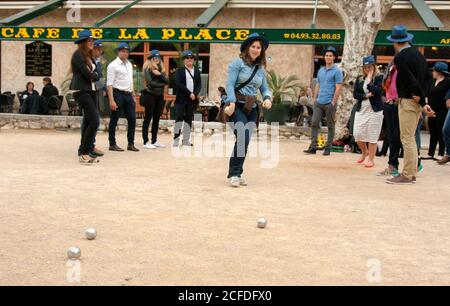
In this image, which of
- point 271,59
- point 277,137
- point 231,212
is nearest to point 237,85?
point 231,212

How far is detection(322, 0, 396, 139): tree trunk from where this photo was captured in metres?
12.9

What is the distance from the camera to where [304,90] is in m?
18.5

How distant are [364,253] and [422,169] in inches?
218

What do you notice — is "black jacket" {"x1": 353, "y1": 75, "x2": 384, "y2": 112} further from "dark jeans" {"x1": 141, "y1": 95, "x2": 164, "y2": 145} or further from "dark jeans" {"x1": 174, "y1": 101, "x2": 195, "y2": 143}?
"dark jeans" {"x1": 141, "y1": 95, "x2": 164, "y2": 145}

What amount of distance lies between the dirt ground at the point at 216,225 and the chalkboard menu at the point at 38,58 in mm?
11777

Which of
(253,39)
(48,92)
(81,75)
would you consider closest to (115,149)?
(81,75)

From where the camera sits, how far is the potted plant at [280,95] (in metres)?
16.2

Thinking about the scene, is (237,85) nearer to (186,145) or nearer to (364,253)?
(364,253)

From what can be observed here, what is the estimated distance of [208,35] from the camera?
14.8 meters

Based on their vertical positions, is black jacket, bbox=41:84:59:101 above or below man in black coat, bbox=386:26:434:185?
below

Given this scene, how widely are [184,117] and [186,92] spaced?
0.51 meters

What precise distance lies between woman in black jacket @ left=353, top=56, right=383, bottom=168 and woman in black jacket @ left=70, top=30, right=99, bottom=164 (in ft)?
12.8

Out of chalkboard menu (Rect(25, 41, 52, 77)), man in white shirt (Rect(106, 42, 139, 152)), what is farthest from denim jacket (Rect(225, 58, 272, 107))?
chalkboard menu (Rect(25, 41, 52, 77))

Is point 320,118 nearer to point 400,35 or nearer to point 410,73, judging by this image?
point 400,35
